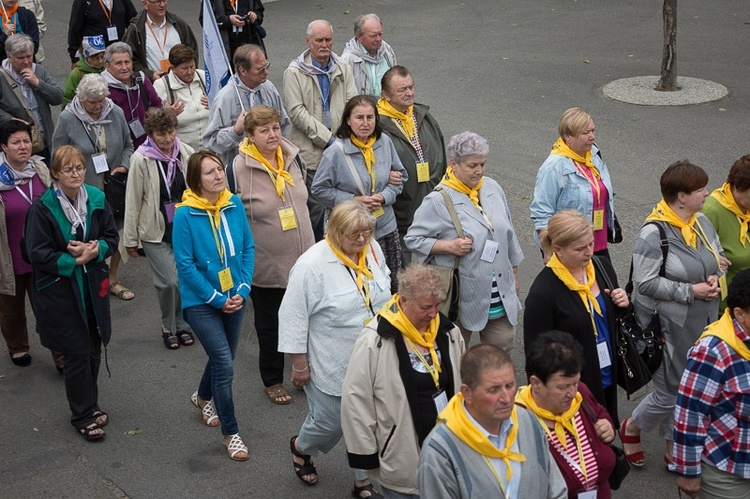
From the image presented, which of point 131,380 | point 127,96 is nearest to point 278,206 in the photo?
point 131,380

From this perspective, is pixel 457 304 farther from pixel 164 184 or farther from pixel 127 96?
pixel 127 96

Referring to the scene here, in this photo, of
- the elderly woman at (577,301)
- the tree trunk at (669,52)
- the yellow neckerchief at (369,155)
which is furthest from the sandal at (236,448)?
the tree trunk at (669,52)

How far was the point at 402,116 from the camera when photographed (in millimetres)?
8094

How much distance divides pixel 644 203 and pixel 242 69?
14.8 ft

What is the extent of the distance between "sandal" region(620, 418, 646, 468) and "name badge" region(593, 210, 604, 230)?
4.87ft

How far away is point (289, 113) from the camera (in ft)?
29.5

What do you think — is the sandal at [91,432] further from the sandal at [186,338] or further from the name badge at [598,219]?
the name badge at [598,219]

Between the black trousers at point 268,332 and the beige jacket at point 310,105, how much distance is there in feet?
6.98

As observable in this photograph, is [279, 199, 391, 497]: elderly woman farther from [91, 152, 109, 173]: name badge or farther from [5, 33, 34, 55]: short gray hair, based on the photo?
[5, 33, 34, 55]: short gray hair

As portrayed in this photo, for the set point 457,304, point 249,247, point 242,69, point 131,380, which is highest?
point 242,69

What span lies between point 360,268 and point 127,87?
14.8ft

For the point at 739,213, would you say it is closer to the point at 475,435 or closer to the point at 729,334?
the point at 729,334

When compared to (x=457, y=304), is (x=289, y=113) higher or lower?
higher

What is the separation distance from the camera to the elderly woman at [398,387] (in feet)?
16.4
